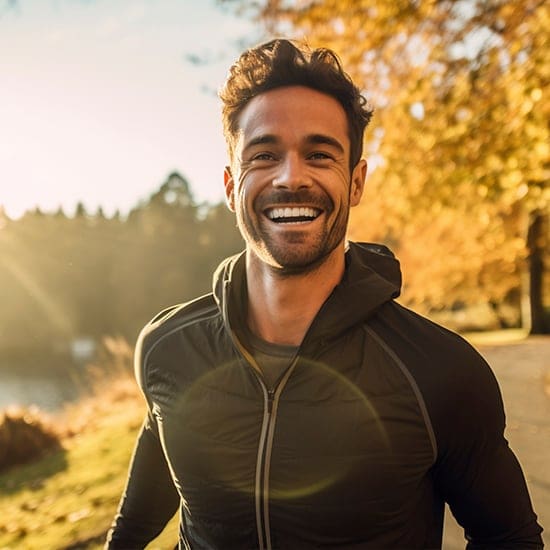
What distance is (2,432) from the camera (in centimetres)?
865

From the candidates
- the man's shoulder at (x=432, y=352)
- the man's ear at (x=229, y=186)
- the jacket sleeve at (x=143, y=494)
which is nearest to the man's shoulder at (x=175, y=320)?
the jacket sleeve at (x=143, y=494)

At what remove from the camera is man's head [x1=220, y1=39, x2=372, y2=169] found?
6.97 feet

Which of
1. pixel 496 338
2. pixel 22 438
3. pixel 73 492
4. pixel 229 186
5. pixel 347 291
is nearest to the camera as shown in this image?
pixel 347 291

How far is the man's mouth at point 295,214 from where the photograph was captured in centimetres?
199

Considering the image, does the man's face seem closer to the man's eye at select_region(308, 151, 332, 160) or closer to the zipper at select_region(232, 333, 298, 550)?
the man's eye at select_region(308, 151, 332, 160)

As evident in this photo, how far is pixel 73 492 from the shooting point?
596 cm

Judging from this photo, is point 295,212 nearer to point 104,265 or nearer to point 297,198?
point 297,198

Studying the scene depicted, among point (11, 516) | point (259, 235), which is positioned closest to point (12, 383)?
point (11, 516)

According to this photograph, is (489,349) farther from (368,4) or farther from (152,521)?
(152,521)

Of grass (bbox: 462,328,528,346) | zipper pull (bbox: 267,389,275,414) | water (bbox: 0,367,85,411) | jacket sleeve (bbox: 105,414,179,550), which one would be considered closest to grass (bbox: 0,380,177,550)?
jacket sleeve (bbox: 105,414,179,550)

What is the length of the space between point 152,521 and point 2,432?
24.6 feet

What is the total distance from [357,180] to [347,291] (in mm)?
514

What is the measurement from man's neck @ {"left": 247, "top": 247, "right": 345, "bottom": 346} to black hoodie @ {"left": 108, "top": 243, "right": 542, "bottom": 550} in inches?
2.7

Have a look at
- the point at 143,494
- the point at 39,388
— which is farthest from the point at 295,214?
the point at 39,388
